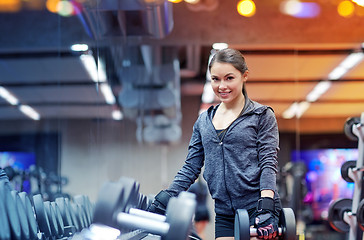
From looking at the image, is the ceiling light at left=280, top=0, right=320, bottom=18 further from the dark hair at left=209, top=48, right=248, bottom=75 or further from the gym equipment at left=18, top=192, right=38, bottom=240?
the gym equipment at left=18, top=192, right=38, bottom=240

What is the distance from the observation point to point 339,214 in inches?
201

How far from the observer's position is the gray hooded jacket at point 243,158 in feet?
7.36

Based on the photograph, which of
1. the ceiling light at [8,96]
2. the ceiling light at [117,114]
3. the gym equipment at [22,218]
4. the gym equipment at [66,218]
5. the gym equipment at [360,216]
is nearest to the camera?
the gym equipment at [22,218]

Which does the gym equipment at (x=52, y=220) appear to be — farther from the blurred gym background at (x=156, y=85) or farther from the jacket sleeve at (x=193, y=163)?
the blurred gym background at (x=156, y=85)

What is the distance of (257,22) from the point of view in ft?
22.9

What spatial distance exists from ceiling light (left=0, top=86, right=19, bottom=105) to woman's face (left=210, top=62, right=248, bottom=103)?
1.87 m

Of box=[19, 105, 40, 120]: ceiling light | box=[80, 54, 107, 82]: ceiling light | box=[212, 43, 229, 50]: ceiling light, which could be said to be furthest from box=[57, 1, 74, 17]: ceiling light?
box=[212, 43, 229, 50]: ceiling light

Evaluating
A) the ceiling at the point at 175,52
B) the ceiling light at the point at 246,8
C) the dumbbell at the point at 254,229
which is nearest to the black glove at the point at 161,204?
the dumbbell at the point at 254,229

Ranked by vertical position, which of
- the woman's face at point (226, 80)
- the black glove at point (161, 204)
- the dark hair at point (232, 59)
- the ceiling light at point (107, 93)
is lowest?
the black glove at point (161, 204)

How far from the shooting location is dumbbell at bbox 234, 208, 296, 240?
6.71 ft

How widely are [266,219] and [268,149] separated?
0.28 meters

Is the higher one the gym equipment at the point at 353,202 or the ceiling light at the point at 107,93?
the ceiling light at the point at 107,93

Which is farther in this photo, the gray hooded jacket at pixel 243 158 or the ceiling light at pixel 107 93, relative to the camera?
the ceiling light at pixel 107 93

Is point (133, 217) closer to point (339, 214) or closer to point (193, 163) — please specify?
point (193, 163)
